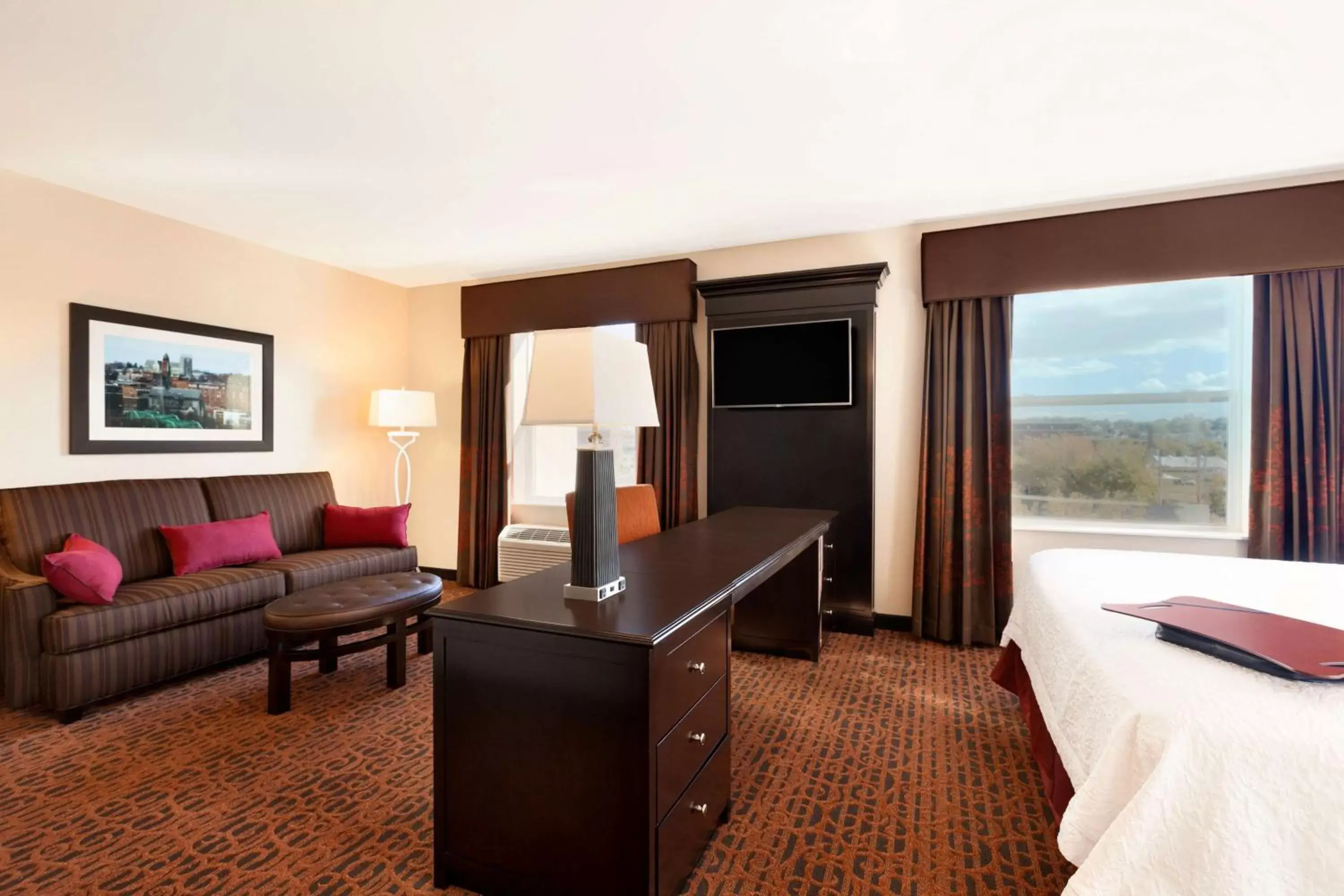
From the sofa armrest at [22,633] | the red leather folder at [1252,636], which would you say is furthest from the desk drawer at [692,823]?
the sofa armrest at [22,633]

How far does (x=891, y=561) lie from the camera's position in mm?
3947

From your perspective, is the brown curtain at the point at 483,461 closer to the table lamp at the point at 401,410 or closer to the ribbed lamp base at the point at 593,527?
the table lamp at the point at 401,410

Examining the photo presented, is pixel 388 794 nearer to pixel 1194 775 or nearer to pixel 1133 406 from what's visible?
pixel 1194 775

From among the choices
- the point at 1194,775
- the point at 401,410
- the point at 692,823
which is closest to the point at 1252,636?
the point at 1194,775

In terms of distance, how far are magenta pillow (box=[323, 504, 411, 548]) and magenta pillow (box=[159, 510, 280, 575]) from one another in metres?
0.47

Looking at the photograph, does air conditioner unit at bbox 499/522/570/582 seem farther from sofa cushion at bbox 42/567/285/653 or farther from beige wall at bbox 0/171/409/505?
sofa cushion at bbox 42/567/285/653

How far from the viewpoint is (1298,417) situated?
3.07 metres

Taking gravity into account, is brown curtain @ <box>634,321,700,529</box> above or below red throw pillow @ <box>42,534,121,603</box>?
above

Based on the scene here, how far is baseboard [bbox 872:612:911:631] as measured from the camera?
12.8 feet

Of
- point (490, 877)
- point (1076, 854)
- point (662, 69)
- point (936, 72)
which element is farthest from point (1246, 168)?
point (490, 877)

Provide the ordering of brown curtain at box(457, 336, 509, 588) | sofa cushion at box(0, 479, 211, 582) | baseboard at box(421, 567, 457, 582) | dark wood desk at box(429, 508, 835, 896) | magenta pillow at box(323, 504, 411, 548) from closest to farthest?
dark wood desk at box(429, 508, 835, 896) < sofa cushion at box(0, 479, 211, 582) < magenta pillow at box(323, 504, 411, 548) < brown curtain at box(457, 336, 509, 588) < baseboard at box(421, 567, 457, 582)

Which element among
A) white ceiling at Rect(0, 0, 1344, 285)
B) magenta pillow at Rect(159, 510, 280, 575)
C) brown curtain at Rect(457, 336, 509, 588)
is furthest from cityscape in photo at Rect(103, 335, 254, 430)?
brown curtain at Rect(457, 336, 509, 588)

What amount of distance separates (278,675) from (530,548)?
7.01 ft

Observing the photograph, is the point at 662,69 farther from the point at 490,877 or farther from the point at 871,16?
the point at 490,877
